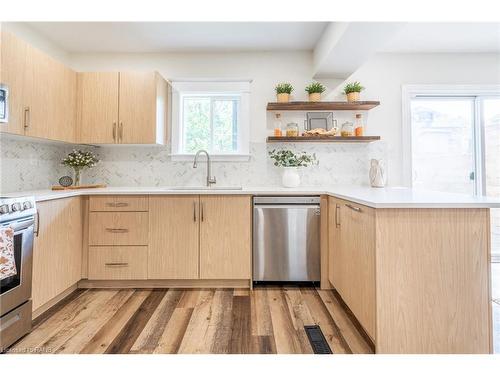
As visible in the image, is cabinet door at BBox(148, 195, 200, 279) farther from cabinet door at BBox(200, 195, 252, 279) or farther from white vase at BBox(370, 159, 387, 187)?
white vase at BBox(370, 159, 387, 187)

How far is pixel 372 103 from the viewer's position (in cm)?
296

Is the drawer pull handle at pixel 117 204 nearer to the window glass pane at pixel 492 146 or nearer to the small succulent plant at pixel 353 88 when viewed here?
the small succulent plant at pixel 353 88

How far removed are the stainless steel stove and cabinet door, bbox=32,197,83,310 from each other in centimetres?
13

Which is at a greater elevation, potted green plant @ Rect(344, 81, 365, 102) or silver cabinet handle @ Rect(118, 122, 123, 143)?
potted green plant @ Rect(344, 81, 365, 102)

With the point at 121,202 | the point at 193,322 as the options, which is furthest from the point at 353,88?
the point at 193,322

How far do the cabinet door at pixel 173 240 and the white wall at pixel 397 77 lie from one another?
6.86ft

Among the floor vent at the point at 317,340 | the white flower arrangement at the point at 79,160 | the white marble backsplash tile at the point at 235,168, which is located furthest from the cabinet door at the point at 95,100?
the floor vent at the point at 317,340

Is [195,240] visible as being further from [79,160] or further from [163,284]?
[79,160]

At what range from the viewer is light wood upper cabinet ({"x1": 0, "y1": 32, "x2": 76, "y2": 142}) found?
2.00 m

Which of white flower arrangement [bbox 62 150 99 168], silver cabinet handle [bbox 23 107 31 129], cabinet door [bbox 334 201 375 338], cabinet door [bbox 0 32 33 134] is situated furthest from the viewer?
white flower arrangement [bbox 62 150 99 168]

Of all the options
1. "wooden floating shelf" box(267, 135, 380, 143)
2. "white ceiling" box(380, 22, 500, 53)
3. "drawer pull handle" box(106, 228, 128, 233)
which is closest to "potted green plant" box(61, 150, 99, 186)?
"drawer pull handle" box(106, 228, 128, 233)

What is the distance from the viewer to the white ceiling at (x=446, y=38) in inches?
106
